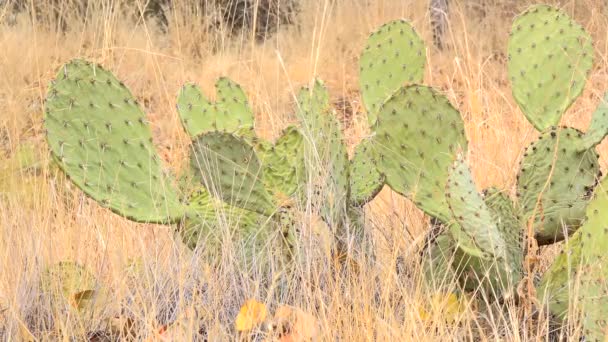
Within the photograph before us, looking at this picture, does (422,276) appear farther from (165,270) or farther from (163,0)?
(163,0)

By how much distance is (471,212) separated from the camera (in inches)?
62.5

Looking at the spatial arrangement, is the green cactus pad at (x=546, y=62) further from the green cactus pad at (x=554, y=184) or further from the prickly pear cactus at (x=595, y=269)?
the prickly pear cactus at (x=595, y=269)

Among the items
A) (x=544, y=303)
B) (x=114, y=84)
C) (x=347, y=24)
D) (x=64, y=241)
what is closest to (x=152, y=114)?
(x=347, y=24)

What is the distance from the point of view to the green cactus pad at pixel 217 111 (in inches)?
85.9

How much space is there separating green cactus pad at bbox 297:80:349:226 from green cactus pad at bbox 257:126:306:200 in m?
0.02

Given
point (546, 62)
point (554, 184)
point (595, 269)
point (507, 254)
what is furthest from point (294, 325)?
point (546, 62)

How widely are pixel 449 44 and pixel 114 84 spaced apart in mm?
4011

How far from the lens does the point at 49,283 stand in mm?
1830

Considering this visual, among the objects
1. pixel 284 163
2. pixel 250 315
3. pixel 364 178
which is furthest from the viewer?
pixel 364 178

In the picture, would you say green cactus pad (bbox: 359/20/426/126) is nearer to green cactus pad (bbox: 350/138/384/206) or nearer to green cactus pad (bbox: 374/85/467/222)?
green cactus pad (bbox: 350/138/384/206)

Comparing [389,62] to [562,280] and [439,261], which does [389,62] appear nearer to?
[439,261]

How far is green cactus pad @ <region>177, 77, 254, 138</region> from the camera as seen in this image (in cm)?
218

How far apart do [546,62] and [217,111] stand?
0.81 meters

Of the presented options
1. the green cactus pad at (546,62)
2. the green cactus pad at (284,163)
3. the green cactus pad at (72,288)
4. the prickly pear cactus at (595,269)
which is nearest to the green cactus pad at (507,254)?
the prickly pear cactus at (595,269)
